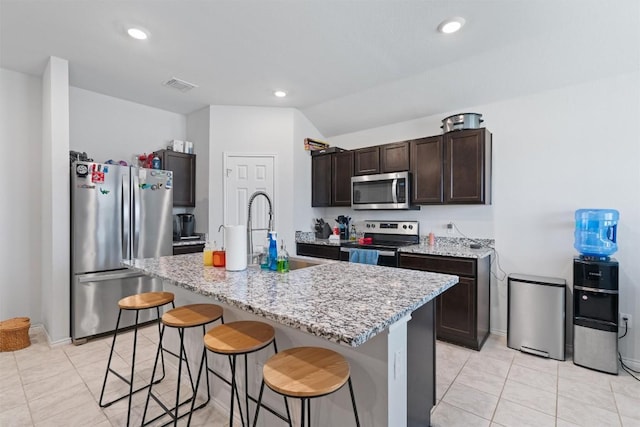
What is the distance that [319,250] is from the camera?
408 cm

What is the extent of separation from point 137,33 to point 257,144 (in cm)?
187

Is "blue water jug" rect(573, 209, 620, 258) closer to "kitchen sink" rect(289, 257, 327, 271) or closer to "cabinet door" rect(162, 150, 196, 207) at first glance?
"kitchen sink" rect(289, 257, 327, 271)

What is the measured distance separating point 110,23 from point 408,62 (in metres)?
2.58

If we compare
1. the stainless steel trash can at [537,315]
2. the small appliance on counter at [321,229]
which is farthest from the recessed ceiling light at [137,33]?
the stainless steel trash can at [537,315]

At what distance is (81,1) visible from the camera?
2.12 meters

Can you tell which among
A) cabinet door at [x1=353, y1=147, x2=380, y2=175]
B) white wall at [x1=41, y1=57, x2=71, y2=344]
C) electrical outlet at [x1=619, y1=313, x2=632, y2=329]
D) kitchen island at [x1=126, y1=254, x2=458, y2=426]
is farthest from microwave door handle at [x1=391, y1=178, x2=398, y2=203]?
white wall at [x1=41, y1=57, x2=71, y2=344]

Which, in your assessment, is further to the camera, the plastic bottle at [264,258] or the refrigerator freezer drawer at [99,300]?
the refrigerator freezer drawer at [99,300]

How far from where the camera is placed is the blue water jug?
8.29 feet

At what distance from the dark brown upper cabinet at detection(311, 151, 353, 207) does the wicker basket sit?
3416 mm

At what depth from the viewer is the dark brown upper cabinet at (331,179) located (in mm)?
4199

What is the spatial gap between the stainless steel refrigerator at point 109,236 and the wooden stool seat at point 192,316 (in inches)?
72.7

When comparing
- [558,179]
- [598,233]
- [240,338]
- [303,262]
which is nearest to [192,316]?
[240,338]

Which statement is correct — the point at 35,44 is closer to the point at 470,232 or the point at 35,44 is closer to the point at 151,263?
the point at 151,263

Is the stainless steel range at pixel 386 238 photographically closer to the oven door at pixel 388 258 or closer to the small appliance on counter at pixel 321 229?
the oven door at pixel 388 258
